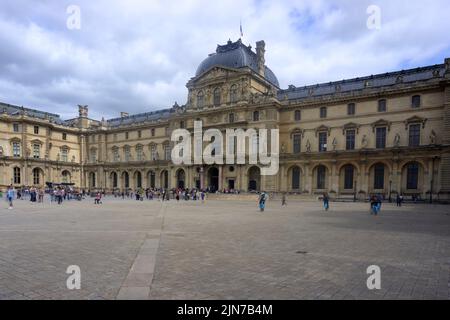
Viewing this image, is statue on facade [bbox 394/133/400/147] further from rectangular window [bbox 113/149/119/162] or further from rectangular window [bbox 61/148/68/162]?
rectangular window [bbox 61/148/68/162]

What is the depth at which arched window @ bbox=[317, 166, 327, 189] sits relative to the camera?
4434 cm

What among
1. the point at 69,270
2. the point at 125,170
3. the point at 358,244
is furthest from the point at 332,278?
the point at 125,170

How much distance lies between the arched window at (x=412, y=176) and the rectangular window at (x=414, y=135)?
2844mm

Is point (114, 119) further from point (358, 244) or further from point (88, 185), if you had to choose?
point (358, 244)

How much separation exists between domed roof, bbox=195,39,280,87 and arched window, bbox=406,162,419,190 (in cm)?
2957

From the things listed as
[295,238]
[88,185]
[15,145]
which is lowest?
[88,185]

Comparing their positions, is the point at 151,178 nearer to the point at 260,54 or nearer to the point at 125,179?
the point at 125,179

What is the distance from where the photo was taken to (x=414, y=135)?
38.7 meters

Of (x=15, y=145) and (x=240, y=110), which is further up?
(x=240, y=110)

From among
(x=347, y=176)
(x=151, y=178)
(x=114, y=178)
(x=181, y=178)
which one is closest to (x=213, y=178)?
(x=181, y=178)

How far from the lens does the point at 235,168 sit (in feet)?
162

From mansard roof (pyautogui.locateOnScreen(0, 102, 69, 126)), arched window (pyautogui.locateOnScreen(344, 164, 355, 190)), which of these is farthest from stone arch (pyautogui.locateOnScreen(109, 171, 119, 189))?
arched window (pyautogui.locateOnScreen(344, 164, 355, 190))

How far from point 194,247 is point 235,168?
40.3m

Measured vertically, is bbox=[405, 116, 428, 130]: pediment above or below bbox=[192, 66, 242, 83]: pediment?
below
